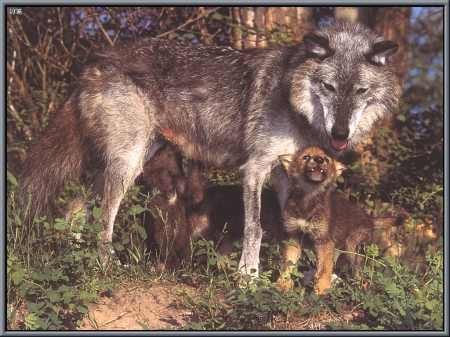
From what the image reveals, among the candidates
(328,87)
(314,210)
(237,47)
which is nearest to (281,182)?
(314,210)

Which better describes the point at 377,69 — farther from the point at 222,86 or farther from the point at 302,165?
the point at 222,86

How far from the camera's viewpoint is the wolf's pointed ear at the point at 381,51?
19.5ft

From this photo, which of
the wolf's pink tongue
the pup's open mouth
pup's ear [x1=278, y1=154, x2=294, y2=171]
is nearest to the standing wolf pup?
the wolf's pink tongue

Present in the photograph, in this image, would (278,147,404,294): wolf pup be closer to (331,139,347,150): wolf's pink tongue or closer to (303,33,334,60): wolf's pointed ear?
(331,139,347,150): wolf's pink tongue

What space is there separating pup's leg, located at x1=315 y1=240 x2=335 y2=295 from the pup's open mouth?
0.57 metres

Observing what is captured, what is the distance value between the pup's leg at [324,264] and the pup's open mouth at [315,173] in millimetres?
571

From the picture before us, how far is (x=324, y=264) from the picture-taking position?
5.66m

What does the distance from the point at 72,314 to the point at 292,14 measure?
5.61 meters

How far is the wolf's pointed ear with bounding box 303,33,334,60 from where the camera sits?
5980 millimetres

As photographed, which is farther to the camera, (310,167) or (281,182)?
(281,182)

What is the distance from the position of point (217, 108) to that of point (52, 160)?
1815 millimetres

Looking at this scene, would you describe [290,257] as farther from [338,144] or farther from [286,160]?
[338,144]

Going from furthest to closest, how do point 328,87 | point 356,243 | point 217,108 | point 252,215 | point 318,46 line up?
point 217,108 < point 356,243 < point 252,215 < point 318,46 < point 328,87

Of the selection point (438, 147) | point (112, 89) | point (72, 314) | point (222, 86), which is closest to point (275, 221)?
point (222, 86)
